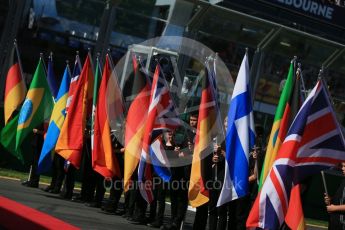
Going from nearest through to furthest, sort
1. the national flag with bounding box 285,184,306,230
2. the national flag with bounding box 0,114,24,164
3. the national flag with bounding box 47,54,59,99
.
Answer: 1. the national flag with bounding box 285,184,306,230
2. the national flag with bounding box 0,114,24,164
3. the national flag with bounding box 47,54,59,99

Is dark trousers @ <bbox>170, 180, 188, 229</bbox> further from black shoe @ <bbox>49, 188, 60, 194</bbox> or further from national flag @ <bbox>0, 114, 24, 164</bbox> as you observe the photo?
national flag @ <bbox>0, 114, 24, 164</bbox>

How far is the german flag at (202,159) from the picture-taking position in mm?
10148

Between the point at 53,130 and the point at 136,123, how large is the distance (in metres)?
2.37

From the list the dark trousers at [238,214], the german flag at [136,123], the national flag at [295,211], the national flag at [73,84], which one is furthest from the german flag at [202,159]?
the national flag at [73,84]

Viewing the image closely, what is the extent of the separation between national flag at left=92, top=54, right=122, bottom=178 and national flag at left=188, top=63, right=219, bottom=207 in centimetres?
208

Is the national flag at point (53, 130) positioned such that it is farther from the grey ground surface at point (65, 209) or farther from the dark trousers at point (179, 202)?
the dark trousers at point (179, 202)

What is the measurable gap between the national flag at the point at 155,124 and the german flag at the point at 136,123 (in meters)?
0.24

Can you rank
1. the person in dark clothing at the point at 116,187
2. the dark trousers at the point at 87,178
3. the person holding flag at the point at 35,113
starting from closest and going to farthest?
the person in dark clothing at the point at 116,187
the dark trousers at the point at 87,178
the person holding flag at the point at 35,113

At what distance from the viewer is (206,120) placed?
1025cm

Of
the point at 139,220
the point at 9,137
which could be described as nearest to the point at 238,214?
the point at 139,220

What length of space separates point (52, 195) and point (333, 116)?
610cm

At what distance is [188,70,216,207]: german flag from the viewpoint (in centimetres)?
1015

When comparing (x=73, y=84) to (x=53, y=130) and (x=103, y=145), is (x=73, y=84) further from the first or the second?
(x=103, y=145)

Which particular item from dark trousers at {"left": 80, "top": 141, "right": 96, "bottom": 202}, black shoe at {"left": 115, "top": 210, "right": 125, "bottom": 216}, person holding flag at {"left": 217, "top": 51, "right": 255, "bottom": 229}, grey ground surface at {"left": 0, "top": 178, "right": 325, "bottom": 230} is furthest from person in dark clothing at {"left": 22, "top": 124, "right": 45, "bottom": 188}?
person holding flag at {"left": 217, "top": 51, "right": 255, "bottom": 229}
